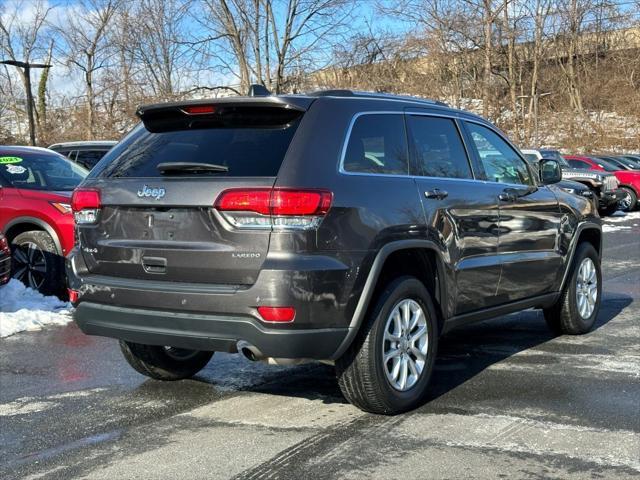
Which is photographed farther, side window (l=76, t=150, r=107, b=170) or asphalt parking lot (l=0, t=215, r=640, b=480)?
side window (l=76, t=150, r=107, b=170)

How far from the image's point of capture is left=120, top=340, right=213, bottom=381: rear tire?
548 cm

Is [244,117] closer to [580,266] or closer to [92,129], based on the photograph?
[580,266]

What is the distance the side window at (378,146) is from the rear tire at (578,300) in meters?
2.55

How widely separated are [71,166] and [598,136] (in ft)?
151

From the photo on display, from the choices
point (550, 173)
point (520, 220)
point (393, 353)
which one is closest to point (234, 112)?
point (393, 353)

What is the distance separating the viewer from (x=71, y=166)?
1062 centimetres

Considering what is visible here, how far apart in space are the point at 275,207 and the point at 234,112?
76 centimetres

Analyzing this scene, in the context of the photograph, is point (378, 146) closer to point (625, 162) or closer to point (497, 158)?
point (497, 158)

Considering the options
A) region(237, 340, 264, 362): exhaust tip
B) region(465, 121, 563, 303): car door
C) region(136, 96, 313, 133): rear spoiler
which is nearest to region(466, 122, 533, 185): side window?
region(465, 121, 563, 303): car door

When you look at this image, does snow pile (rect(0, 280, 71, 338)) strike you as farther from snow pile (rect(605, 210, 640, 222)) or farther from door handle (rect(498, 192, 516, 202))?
snow pile (rect(605, 210, 640, 222))

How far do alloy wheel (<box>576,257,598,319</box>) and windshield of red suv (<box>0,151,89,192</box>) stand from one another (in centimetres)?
613

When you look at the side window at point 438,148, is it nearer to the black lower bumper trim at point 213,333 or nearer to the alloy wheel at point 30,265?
the black lower bumper trim at point 213,333

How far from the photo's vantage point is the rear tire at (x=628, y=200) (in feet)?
78.3

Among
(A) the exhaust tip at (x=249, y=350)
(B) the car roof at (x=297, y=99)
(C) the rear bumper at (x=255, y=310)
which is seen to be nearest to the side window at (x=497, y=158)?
(B) the car roof at (x=297, y=99)
